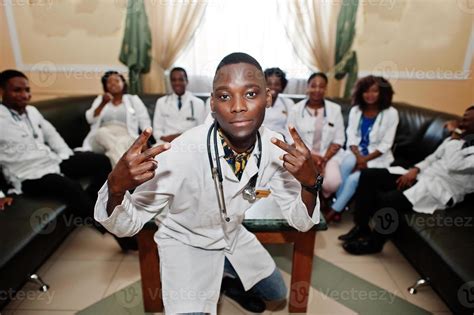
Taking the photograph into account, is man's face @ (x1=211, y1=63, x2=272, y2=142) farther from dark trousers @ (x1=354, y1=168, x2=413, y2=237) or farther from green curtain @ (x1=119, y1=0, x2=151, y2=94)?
green curtain @ (x1=119, y1=0, x2=151, y2=94)

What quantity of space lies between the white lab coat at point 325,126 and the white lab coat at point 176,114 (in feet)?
2.96

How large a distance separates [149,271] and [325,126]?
1819 millimetres

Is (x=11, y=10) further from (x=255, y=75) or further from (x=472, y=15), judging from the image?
(x=472, y=15)

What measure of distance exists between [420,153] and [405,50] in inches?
62.0

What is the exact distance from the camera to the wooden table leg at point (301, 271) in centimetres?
150

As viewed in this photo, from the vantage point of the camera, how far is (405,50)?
11.7 feet

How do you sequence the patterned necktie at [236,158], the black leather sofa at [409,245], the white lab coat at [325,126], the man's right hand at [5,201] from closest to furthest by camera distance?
the patterned necktie at [236,158] < the black leather sofa at [409,245] < the man's right hand at [5,201] < the white lab coat at [325,126]

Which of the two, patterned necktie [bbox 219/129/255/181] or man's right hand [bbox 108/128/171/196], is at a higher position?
man's right hand [bbox 108/128/171/196]

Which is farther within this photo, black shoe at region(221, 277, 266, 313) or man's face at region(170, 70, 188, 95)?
man's face at region(170, 70, 188, 95)

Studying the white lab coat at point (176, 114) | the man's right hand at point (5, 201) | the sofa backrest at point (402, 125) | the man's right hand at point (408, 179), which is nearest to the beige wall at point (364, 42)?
the sofa backrest at point (402, 125)

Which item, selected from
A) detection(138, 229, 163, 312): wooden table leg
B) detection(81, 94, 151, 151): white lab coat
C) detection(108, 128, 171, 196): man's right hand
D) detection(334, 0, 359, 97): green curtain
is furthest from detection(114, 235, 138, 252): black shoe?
detection(334, 0, 359, 97): green curtain

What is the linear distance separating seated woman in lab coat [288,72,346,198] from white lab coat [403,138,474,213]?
0.71 m

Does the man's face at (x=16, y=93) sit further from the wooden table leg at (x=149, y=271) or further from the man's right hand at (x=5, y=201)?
the wooden table leg at (x=149, y=271)

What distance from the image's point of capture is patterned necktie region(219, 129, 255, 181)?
3.67 ft
